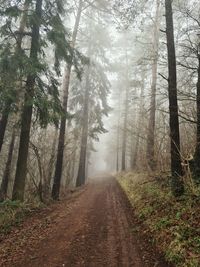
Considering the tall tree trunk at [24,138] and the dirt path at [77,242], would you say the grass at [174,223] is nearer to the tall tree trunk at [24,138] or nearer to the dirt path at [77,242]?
the dirt path at [77,242]

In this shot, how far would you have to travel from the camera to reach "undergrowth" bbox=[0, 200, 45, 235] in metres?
8.71

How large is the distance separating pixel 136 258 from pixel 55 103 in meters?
7.46

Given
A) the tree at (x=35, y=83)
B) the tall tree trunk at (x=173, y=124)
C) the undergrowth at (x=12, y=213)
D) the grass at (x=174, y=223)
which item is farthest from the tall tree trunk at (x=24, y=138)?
the tall tree trunk at (x=173, y=124)

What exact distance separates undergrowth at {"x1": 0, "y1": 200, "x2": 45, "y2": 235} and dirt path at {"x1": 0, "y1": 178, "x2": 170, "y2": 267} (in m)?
0.33

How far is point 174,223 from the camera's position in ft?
23.9

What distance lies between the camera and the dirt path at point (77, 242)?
6078 mm

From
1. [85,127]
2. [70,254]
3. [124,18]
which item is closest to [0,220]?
[70,254]

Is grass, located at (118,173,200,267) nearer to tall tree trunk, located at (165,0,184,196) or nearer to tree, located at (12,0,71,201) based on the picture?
tall tree trunk, located at (165,0,184,196)

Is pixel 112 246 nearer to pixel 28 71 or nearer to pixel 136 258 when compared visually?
pixel 136 258

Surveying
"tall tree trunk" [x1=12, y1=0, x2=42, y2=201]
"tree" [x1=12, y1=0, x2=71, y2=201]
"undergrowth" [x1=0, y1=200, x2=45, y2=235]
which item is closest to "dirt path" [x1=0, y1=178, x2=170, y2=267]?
"undergrowth" [x1=0, y1=200, x2=45, y2=235]

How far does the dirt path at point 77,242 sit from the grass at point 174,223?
1.20ft

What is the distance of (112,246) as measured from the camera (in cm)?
691

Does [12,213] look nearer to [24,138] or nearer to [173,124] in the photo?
[24,138]

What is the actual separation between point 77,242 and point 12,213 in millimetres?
3427
